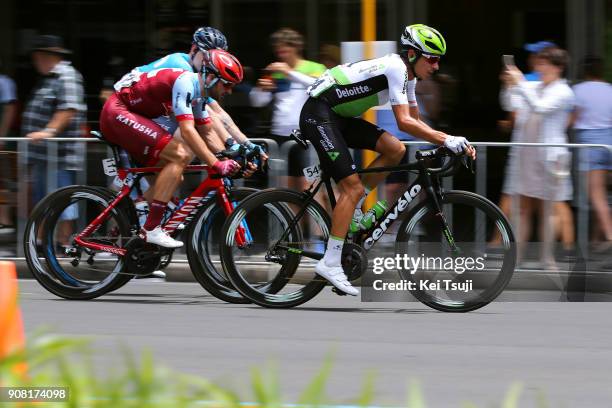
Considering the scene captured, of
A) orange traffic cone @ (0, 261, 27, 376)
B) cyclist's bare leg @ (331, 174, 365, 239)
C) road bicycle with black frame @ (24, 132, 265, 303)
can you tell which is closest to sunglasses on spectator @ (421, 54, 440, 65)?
cyclist's bare leg @ (331, 174, 365, 239)

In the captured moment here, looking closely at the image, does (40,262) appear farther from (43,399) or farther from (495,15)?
(495,15)

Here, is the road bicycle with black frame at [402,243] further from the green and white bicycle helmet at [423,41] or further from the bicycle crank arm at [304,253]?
the green and white bicycle helmet at [423,41]

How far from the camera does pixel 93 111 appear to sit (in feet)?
51.3

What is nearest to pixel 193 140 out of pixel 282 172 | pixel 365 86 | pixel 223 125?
pixel 223 125

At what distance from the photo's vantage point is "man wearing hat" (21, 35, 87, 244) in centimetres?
1062

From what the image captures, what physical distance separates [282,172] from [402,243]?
2.22m

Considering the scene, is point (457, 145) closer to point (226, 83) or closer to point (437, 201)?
point (437, 201)

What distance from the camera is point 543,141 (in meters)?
10.3

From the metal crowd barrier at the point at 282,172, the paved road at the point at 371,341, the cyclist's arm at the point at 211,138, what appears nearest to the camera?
the paved road at the point at 371,341

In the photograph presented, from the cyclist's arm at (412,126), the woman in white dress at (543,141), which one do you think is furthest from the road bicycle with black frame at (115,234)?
the woman in white dress at (543,141)

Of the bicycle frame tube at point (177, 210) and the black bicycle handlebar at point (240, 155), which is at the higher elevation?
the black bicycle handlebar at point (240, 155)

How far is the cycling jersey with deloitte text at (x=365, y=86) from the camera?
7.97 meters

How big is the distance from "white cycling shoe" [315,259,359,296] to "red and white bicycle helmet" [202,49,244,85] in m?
1.34

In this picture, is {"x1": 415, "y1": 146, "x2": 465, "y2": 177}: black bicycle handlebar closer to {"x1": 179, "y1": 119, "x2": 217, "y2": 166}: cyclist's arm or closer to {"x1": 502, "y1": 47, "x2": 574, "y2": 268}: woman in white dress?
{"x1": 179, "y1": 119, "x2": 217, "y2": 166}: cyclist's arm
